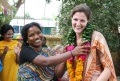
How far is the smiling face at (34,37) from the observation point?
2.39m

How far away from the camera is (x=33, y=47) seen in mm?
2441

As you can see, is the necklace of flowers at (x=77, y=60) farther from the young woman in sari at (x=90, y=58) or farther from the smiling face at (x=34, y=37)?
the smiling face at (x=34, y=37)

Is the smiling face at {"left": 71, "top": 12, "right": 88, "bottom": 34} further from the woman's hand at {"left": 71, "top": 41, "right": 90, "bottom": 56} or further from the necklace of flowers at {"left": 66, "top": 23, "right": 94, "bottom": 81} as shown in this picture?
the woman's hand at {"left": 71, "top": 41, "right": 90, "bottom": 56}

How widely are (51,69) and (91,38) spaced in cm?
51

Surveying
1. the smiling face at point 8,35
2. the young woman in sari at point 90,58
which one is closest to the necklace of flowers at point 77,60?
the young woman in sari at point 90,58

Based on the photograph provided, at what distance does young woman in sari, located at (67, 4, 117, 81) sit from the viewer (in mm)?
2186

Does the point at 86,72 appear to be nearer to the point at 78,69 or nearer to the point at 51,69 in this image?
the point at 78,69

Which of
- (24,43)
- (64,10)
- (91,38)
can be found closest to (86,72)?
(91,38)

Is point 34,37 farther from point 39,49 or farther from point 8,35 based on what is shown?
point 8,35

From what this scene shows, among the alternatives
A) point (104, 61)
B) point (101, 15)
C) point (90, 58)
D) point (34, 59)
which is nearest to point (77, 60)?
point (90, 58)

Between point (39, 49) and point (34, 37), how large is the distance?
0.14m

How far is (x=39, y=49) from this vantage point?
2.47 metres

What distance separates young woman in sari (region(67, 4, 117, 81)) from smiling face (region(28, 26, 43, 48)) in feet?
1.08

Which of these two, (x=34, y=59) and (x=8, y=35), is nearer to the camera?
(x=34, y=59)
